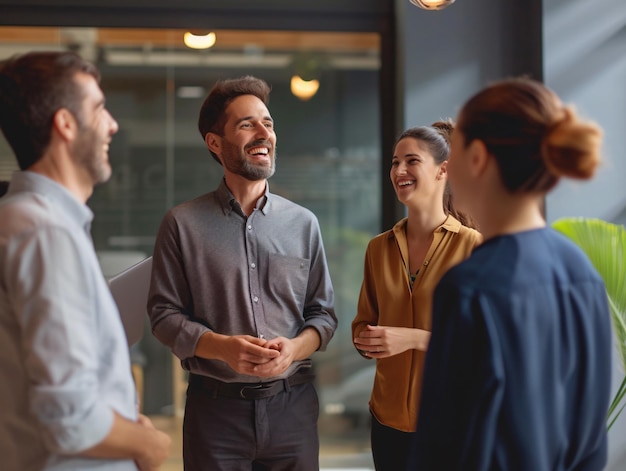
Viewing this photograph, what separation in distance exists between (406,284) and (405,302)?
60mm

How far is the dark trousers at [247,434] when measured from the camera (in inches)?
96.0

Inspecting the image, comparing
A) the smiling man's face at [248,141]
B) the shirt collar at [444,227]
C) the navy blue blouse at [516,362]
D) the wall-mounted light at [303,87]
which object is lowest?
the navy blue blouse at [516,362]

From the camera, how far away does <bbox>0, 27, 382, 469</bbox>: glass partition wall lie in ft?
13.8

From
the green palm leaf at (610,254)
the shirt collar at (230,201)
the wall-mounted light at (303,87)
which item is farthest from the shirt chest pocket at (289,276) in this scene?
the wall-mounted light at (303,87)

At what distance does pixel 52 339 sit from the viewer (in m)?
1.37

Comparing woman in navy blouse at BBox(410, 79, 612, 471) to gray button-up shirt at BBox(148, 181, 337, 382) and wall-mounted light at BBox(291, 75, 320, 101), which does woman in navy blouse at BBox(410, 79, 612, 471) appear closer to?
gray button-up shirt at BBox(148, 181, 337, 382)

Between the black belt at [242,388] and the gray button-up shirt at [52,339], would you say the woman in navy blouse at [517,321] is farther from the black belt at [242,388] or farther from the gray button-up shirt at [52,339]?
the black belt at [242,388]

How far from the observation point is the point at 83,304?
55.8 inches

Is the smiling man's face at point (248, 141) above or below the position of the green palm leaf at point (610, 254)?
above

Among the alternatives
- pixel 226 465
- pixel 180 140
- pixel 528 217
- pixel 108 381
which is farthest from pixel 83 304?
pixel 180 140

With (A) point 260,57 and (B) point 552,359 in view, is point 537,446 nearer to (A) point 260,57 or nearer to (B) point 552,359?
(B) point 552,359

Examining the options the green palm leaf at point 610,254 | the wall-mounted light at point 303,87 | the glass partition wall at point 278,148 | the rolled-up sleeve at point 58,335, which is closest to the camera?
the rolled-up sleeve at point 58,335

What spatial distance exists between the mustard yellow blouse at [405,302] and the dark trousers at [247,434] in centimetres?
27

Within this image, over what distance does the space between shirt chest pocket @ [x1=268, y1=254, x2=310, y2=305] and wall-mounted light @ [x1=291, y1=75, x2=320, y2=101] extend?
1907 millimetres
